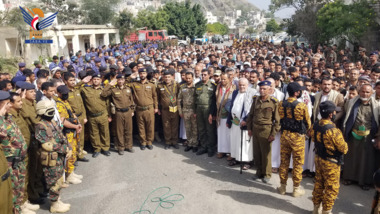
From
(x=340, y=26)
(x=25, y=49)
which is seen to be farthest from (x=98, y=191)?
(x=25, y=49)

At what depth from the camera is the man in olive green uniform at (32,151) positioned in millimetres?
4512

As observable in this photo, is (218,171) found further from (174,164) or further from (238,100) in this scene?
(238,100)

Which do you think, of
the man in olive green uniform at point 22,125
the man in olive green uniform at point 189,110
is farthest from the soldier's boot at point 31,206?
the man in olive green uniform at point 189,110

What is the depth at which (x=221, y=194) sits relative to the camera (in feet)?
15.6

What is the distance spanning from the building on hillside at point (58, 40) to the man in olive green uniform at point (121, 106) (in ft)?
36.4

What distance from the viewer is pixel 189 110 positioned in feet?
21.5

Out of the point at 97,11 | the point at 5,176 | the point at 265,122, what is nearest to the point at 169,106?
the point at 265,122

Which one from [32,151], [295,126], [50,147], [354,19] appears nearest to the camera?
[50,147]

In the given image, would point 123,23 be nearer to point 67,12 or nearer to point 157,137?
point 67,12

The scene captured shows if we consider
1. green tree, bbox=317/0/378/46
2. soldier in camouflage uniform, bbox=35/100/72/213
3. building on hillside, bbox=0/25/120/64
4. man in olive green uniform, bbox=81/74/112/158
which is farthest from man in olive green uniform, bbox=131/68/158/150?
green tree, bbox=317/0/378/46

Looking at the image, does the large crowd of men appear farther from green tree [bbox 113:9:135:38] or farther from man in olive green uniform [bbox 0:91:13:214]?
green tree [bbox 113:9:135:38]

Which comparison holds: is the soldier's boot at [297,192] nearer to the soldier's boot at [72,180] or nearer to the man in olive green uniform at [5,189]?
the soldier's boot at [72,180]

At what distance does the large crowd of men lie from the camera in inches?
149

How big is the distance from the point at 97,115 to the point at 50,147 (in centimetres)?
235
